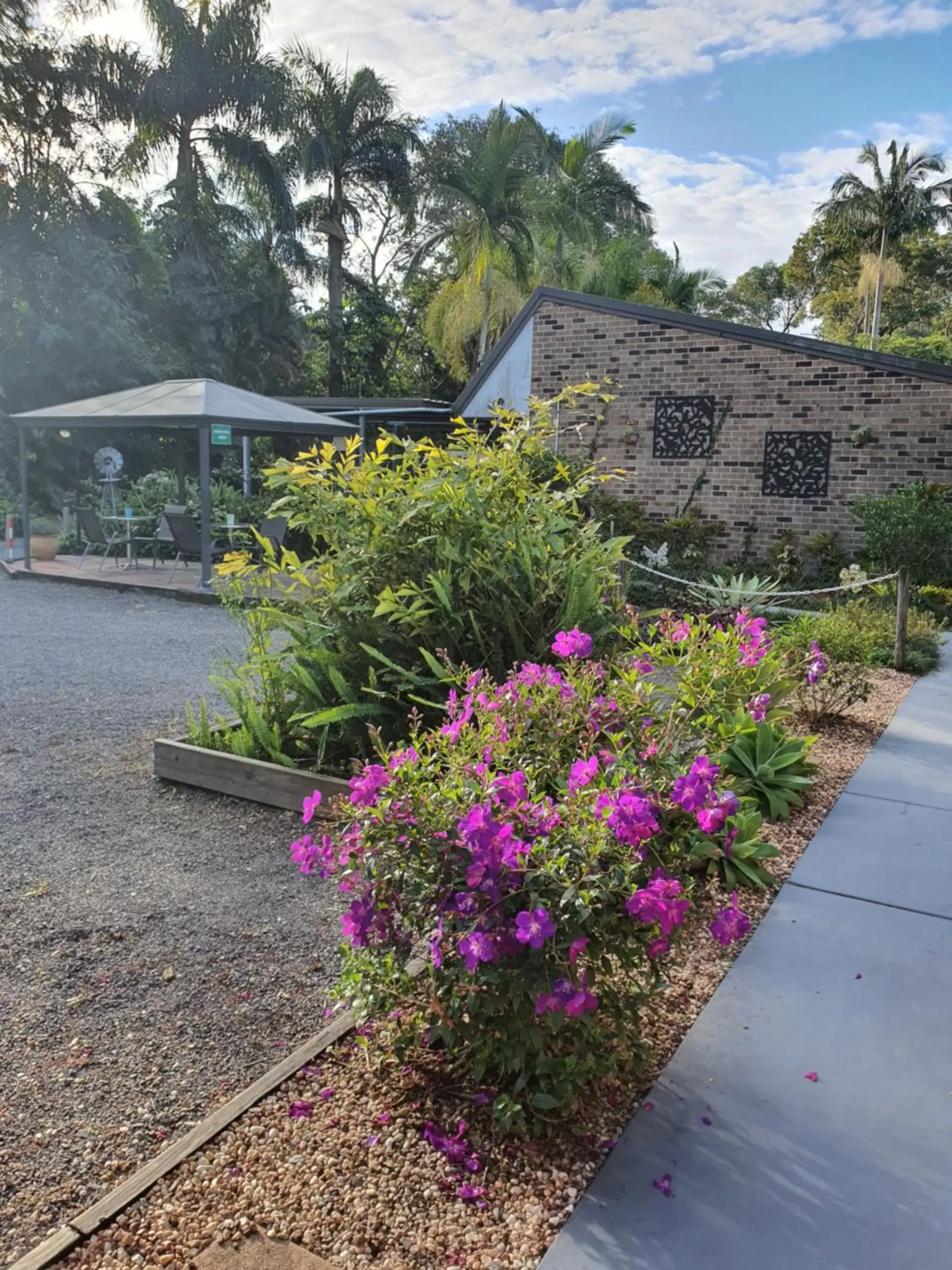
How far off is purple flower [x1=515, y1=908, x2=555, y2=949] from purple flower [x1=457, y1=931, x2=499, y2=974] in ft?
0.21

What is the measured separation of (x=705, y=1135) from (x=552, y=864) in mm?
802

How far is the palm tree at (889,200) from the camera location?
115 ft

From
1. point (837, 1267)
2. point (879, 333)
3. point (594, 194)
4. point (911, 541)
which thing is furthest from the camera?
point (879, 333)

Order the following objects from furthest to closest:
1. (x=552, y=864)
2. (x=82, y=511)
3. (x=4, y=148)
A: (x=4, y=148) → (x=82, y=511) → (x=552, y=864)

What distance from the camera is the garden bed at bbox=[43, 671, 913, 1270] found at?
1840 mm

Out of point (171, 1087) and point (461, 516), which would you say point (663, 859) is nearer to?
point (171, 1087)

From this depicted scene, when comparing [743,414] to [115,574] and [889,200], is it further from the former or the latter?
[889,200]

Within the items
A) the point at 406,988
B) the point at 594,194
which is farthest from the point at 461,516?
the point at 594,194

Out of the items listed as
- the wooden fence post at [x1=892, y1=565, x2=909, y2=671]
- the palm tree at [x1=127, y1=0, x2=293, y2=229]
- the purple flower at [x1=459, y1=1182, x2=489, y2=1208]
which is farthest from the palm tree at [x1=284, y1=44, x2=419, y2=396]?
the purple flower at [x1=459, y1=1182, x2=489, y2=1208]

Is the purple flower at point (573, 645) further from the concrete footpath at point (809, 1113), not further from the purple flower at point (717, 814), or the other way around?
the concrete footpath at point (809, 1113)

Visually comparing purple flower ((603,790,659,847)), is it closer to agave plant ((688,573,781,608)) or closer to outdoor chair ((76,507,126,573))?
agave plant ((688,573,781,608))

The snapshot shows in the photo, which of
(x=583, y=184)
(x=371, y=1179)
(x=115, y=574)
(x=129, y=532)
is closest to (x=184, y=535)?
(x=115, y=574)

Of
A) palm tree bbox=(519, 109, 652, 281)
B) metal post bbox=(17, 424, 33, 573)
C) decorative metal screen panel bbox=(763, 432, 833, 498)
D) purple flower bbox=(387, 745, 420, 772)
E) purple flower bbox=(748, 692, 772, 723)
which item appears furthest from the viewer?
palm tree bbox=(519, 109, 652, 281)

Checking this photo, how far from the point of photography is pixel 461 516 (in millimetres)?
4719
